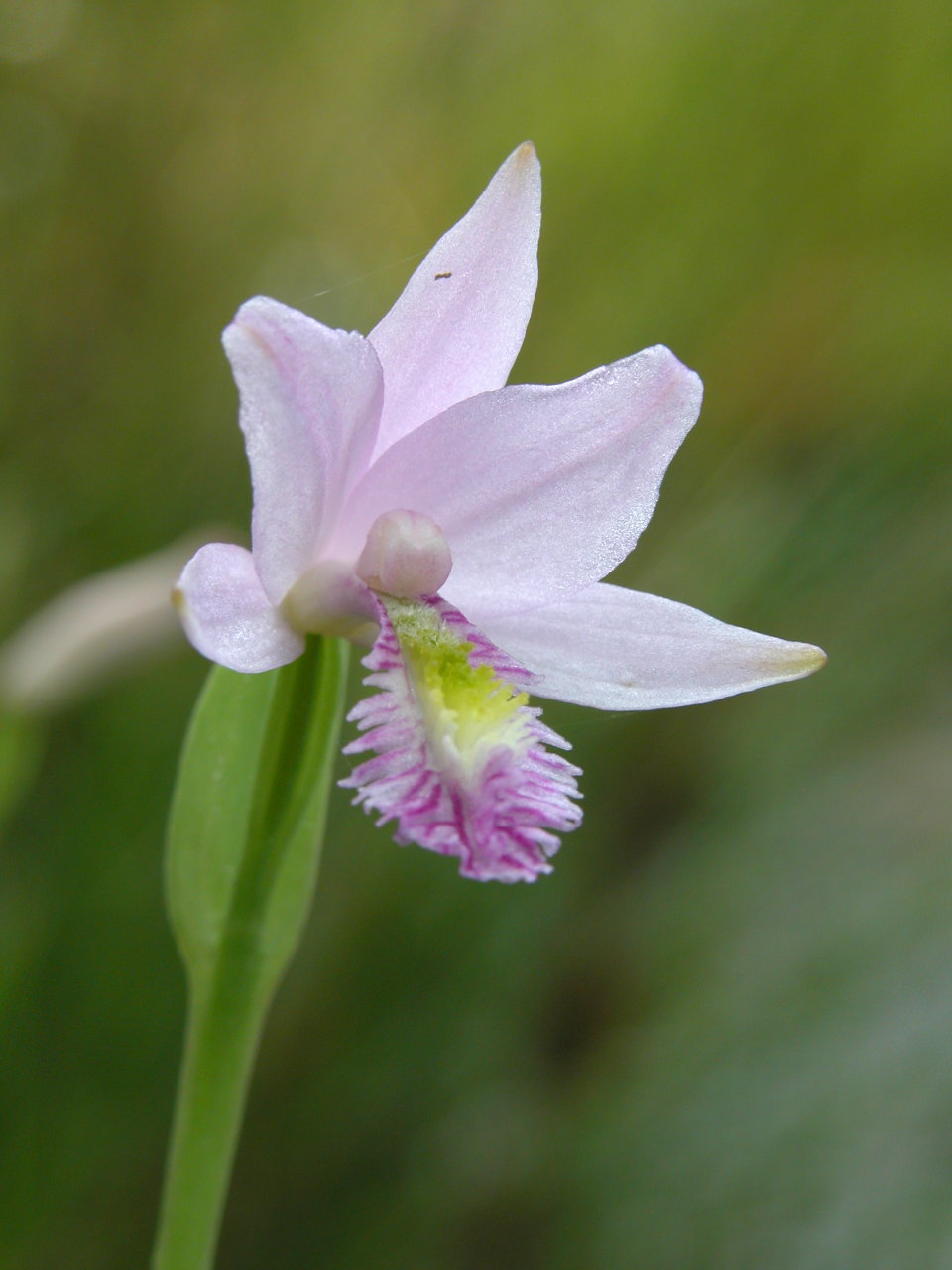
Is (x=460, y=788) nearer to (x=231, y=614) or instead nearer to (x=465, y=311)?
(x=231, y=614)

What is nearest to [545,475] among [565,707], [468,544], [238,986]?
[468,544]

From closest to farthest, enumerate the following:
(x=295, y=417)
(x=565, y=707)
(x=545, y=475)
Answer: (x=295, y=417) → (x=545, y=475) → (x=565, y=707)

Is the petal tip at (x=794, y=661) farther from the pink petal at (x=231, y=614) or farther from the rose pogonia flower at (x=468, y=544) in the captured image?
the pink petal at (x=231, y=614)

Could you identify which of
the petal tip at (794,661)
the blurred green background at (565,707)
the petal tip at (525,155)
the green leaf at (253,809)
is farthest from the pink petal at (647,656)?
the blurred green background at (565,707)

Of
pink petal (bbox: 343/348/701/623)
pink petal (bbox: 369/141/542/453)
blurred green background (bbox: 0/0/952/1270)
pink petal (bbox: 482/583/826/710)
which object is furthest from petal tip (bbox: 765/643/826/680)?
blurred green background (bbox: 0/0/952/1270)

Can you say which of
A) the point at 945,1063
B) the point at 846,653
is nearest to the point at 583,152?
the point at 846,653

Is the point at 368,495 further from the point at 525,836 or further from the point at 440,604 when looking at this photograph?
the point at 525,836
